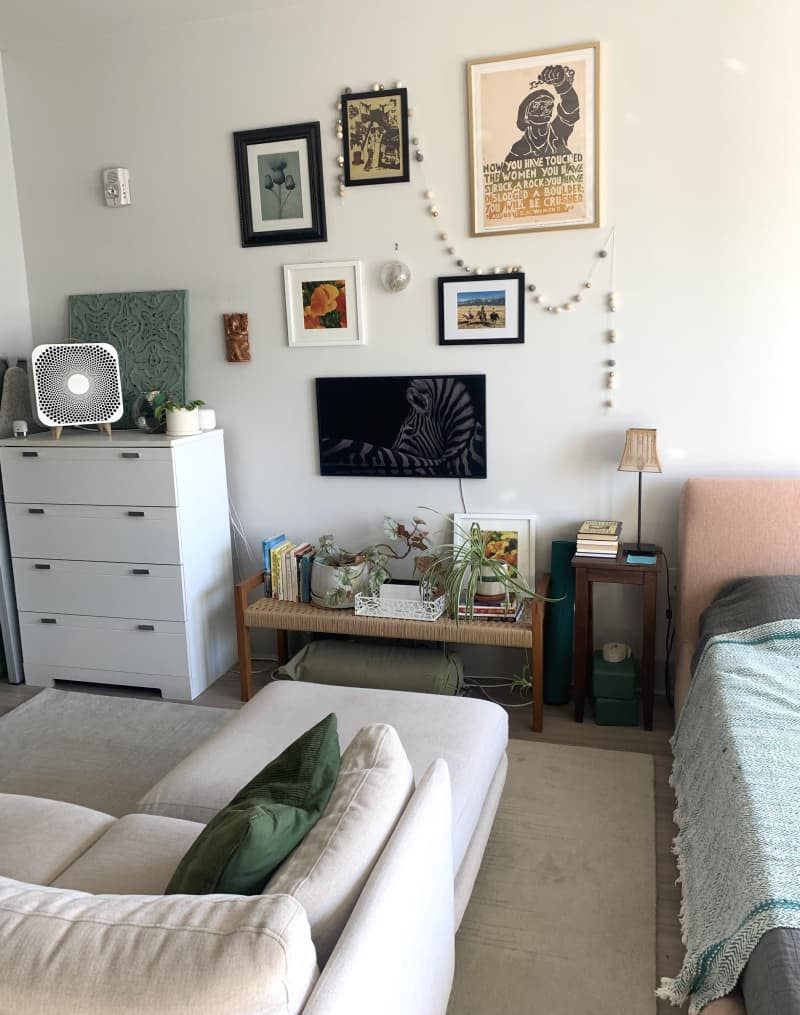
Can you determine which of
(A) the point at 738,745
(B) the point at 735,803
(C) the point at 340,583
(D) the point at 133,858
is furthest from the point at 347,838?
(C) the point at 340,583

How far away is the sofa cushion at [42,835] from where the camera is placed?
5.82 feet

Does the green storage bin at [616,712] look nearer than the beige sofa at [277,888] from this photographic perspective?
No

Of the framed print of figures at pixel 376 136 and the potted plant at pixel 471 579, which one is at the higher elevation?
the framed print of figures at pixel 376 136

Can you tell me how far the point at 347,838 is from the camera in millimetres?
1415

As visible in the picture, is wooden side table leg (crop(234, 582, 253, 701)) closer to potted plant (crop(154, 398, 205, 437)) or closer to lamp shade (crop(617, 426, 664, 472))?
potted plant (crop(154, 398, 205, 437))

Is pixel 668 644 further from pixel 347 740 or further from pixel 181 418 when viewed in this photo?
pixel 181 418

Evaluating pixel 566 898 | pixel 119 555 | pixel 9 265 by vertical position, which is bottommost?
pixel 566 898

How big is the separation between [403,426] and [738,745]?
1.89 m

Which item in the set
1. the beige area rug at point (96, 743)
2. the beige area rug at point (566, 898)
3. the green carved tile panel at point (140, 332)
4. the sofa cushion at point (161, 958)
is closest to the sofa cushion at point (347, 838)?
the sofa cushion at point (161, 958)

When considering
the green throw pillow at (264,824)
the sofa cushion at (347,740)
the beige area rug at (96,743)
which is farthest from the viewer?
the beige area rug at (96,743)

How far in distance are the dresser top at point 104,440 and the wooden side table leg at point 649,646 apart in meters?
1.88

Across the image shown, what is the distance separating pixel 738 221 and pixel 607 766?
197 centimetres

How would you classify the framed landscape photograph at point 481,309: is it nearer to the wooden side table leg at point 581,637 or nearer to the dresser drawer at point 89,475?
the wooden side table leg at point 581,637

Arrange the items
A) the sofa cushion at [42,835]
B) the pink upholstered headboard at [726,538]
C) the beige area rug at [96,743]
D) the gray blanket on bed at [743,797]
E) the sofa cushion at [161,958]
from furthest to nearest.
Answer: the pink upholstered headboard at [726,538]
the beige area rug at [96,743]
the sofa cushion at [42,835]
the gray blanket on bed at [743,797]
the sofa cushion at [161,958]
